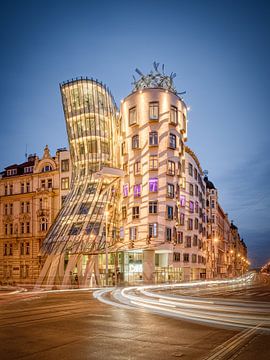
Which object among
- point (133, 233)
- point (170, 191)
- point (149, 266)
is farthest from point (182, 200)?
point (149, 266)

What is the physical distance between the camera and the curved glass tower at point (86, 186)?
54438mm

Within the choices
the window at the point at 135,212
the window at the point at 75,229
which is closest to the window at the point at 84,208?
the window at the point at 75,229

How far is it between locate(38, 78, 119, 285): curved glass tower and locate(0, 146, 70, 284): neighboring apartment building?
21.6 feet

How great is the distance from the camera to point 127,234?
54.9m

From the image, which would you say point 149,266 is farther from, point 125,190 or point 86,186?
point 86,186

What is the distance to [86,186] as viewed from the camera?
206 ft

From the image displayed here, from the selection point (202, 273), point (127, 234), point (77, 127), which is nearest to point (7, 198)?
point (77, 127)

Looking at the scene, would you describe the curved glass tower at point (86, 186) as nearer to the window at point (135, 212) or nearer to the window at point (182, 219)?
the window at point (135, 212)

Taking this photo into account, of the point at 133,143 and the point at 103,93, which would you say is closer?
the point at 133,143

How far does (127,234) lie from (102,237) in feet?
10.7

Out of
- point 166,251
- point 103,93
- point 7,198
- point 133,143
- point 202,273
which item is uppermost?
point 103,93

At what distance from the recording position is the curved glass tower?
179ft

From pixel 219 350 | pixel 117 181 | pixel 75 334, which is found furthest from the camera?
pixel 117 181

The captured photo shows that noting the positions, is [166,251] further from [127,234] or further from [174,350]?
[174,350]
